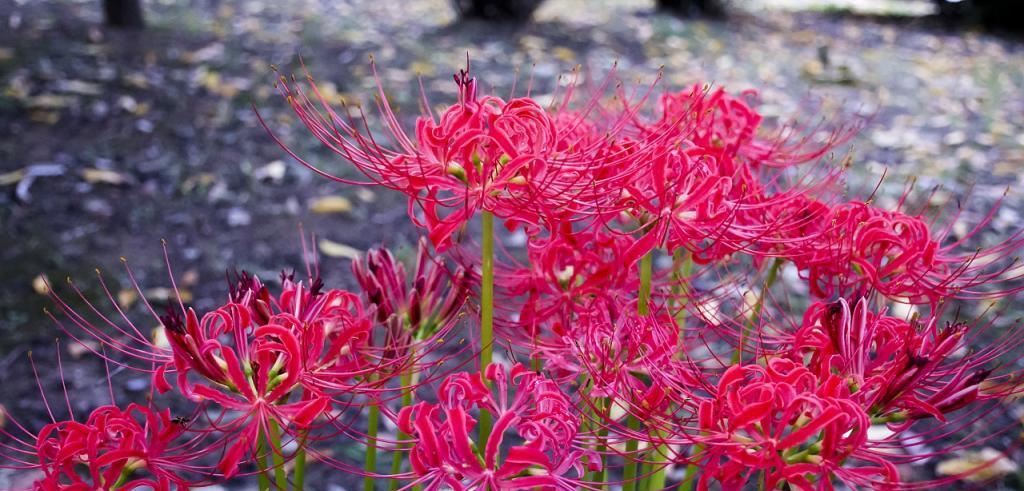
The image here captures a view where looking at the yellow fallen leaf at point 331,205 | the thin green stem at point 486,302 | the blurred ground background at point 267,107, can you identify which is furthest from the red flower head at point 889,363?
the yellow fallen leaf at point 331,205

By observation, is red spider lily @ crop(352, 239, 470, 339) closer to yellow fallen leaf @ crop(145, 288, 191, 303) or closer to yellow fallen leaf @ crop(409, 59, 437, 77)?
yellow fallen leaf @ crop(145, 288, 191, 303)

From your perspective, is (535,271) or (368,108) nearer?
(535,271)

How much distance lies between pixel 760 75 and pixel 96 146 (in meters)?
3.49

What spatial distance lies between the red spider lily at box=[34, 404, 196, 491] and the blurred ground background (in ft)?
3.55

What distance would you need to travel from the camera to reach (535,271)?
3.48 feet

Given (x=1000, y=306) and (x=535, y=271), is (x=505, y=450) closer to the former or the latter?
(x=535, y=271)

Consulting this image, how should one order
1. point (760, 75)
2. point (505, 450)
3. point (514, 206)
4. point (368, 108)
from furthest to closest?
point (760, 75) → point (368, 108) → point (505, 450) → point (514, 206)

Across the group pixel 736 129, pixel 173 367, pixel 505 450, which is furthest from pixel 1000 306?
pixel 173 367

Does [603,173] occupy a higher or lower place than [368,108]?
higher

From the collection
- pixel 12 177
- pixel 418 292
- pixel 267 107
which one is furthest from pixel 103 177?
pixel 418 292

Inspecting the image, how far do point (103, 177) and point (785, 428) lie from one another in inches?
118

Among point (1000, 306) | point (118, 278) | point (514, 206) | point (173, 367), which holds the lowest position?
point (118, 278)

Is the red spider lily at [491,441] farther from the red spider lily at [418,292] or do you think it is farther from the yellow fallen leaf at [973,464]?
the yellow fallen leaf at [973,464]

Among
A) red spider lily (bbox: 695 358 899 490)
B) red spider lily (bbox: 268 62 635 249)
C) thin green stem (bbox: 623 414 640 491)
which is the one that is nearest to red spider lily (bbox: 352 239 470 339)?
red spider lily (bbox: 268 62 635 249)
